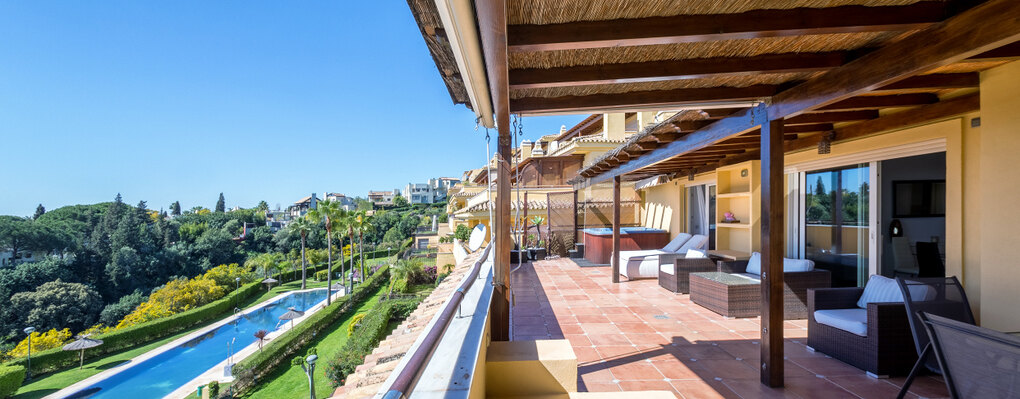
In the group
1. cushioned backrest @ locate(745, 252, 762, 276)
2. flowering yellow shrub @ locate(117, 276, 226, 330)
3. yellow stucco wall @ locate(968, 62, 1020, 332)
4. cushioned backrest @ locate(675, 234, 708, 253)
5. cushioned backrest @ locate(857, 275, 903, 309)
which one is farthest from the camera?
flowering yellow shrub @ locate(117, 276, 226, 330)

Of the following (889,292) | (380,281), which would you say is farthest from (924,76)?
(380,281)

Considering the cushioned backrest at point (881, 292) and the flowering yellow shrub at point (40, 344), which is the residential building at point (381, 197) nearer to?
the flowering yellow shrub at point (40, 344)

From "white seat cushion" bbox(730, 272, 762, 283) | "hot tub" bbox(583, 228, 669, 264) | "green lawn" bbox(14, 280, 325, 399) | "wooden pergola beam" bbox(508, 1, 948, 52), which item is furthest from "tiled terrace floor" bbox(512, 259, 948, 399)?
"green lawn" bbox(14, 280, 325, 399)

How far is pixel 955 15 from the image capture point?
204cm

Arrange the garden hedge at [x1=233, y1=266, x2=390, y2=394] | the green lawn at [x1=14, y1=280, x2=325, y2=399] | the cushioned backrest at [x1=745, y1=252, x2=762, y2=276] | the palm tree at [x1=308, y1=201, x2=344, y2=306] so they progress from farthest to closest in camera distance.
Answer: the palm tree at [x1=308, y1=201, x2=344, y2=306], the green lawn at [x1=14, y1=280, x2=325, y2=399], the garden hedge at [x1=233, y1=266, x2=390, y2=394], the cushioned backrest at [x1=745, y1=252, x2=762, y2=276]

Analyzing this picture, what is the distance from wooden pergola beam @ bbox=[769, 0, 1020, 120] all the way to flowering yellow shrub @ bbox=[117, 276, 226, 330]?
111ft

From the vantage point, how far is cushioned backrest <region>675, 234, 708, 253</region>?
8.03 metres

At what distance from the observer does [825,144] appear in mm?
5301

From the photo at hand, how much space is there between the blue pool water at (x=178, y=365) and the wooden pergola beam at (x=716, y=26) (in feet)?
73.3

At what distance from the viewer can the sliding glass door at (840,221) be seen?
5277mm

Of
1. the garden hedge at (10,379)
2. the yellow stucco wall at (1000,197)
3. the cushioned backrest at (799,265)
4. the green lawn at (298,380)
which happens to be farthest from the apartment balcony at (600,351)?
the garden hedge at (10,379)

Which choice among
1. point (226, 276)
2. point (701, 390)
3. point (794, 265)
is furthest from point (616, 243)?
point (226, 276)

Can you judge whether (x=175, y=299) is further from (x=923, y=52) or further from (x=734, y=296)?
(x=923, y=52)

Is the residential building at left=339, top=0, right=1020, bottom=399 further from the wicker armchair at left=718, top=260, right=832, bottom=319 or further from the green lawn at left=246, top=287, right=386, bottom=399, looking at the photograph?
the green lawn at left=246, top=287, right=386, bottom=399
